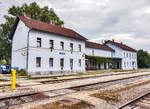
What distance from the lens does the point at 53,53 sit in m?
21.2

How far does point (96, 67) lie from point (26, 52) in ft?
66.4

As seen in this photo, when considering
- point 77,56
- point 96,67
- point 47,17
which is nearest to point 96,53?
point 96,67

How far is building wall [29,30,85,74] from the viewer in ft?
61.5

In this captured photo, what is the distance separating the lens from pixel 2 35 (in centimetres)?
3128

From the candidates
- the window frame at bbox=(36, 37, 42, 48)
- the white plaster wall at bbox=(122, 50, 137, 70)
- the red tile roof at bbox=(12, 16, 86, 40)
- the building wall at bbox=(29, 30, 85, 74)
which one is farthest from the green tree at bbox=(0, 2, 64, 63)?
the white plaster wall at bbox=(122, 50, 137, 70)

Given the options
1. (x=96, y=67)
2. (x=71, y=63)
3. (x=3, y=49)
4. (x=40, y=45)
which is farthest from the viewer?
(x=96, y=67)

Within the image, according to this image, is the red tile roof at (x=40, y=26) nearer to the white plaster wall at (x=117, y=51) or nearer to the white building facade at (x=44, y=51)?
the white building facade at (x=44, y=51)

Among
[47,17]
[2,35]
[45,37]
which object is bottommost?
[45,37]

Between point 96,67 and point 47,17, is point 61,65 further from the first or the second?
point 47,17

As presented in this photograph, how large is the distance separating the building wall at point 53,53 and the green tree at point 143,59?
37.8m

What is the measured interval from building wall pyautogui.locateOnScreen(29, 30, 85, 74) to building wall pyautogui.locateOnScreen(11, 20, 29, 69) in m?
1.36

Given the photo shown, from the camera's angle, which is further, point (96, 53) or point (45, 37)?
point (96, 53)

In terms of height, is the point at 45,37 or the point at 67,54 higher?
the point at 45,37

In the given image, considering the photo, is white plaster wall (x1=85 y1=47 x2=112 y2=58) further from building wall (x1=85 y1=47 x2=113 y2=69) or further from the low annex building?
the low annex building
